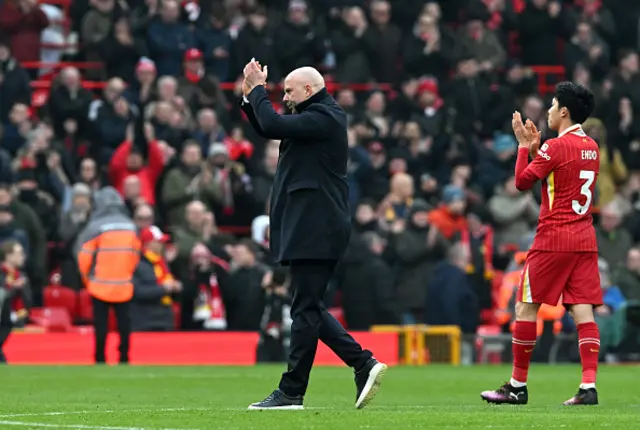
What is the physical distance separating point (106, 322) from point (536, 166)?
10.00 metres

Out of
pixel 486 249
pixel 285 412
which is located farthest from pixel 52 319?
pixel 285 412

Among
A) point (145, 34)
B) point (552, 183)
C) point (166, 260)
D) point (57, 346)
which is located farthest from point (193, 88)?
point (552, 183)

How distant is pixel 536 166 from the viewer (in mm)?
12375

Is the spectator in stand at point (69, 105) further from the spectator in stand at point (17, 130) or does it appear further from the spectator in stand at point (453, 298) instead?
the spectator in stand at point (453, 298)

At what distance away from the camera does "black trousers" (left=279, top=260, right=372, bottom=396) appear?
11.5 metres

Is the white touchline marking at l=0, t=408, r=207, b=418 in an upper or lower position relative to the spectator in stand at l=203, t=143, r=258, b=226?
lower

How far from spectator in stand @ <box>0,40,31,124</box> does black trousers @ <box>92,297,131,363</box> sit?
529 cm

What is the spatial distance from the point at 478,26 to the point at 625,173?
395 cm

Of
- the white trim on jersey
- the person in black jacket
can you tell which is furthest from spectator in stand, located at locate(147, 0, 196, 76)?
the white trim on jersey

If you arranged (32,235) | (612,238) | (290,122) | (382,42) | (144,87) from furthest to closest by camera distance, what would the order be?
(382,42) → (144,87) → (612,238) → (32,235) → (290,122)

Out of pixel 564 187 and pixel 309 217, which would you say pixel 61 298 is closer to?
pixel 564 187

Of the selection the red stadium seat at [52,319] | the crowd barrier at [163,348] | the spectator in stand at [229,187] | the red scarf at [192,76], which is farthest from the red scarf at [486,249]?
the red stadium seat at [52,319]

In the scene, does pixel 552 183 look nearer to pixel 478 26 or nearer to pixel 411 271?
pixel 411 271

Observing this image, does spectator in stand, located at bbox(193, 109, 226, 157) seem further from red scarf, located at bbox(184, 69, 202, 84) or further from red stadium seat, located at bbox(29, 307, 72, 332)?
red stadium seat, located at bbox(29, 307, 72, 332)
